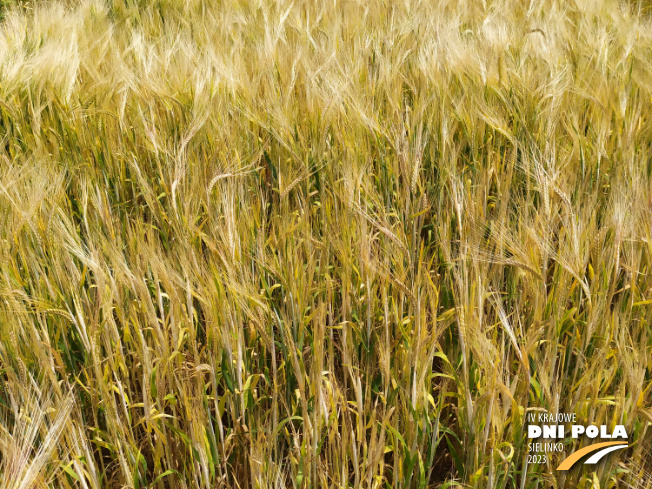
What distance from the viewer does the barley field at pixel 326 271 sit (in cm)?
88

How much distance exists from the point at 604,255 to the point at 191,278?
2.62 ft

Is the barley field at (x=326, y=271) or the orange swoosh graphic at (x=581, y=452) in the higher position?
the barley field at (x=326, y=271)

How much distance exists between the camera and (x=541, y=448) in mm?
867

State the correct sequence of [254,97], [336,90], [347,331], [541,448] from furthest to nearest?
[254,97] < [336,90] < [347,331] < [541,448]

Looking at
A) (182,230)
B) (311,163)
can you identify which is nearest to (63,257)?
(182,230)

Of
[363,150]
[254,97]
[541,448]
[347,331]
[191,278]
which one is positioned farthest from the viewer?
[254,97]

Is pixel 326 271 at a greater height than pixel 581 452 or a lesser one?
greater

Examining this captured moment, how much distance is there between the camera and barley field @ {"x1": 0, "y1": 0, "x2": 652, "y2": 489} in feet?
2.87

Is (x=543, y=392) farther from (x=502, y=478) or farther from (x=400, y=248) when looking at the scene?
(x=400, y=248)

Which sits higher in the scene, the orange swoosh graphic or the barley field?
the barley field

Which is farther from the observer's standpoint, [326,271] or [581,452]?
[326,271]

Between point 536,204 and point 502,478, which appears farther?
point 536,204

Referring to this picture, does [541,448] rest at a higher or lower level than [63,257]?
lower

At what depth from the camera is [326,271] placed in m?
1.09
